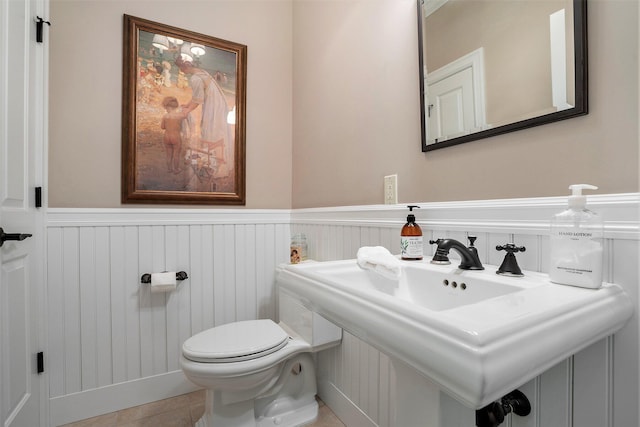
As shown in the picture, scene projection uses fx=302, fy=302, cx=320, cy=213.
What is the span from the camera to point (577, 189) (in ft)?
2.11

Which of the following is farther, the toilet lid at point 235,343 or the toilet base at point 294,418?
the toilet base at point 294,418

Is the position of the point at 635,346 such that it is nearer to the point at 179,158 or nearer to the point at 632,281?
the point at 632,281

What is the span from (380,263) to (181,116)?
152 cm

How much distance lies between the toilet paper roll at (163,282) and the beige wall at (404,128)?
889 millimetres

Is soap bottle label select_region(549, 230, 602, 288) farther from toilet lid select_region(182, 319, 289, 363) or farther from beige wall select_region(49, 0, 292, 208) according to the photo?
beige wall select_region(49, 0, 292, 208)

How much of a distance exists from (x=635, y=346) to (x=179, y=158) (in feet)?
6.47

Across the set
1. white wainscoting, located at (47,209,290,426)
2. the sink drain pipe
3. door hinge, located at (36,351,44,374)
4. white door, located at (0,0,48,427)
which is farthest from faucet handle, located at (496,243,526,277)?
door hinge, located at (36,351,44,374)

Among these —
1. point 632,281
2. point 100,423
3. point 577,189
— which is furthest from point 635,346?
point 100,423

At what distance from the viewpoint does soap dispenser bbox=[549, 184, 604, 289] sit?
60 centimetres

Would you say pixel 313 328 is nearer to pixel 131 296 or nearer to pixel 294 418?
pixel 294 418

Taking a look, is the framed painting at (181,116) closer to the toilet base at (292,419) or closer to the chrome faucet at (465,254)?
the toilet base at (292,419)

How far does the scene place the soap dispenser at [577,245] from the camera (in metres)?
0.60

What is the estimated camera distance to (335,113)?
1.67m

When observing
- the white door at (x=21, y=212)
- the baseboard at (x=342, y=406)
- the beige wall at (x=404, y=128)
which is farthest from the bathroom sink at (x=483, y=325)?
the white door at (x=21, y=212)
